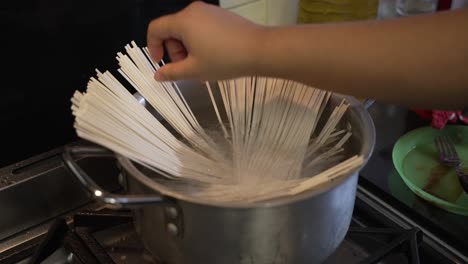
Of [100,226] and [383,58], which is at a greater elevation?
[383,58]

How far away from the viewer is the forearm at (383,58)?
490 millimetres

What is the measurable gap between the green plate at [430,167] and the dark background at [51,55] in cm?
41

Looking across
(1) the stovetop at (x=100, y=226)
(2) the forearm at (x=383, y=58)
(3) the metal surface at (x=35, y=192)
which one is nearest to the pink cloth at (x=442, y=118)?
(1) the stovetop at (x=100, y=226)

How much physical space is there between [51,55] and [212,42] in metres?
0.30

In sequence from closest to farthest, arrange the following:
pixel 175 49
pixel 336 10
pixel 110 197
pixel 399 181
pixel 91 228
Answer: pixel 110 197
pixel 175 49
pixel 91 228
pixel 399 181
pixel 336 10

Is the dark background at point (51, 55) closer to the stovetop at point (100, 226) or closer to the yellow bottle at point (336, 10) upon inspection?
the stovetop at point (100, 226)

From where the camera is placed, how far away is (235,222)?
51 centimetres

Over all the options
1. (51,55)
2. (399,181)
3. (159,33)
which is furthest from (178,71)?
(399,181)

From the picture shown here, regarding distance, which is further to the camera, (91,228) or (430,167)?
(430,167)

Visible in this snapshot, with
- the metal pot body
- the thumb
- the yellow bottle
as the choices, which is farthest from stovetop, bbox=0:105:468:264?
the yellow bottle

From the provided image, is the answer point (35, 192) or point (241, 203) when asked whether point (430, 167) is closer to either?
point (241, 203)

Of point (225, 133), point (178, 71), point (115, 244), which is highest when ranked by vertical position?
point (178, 71)

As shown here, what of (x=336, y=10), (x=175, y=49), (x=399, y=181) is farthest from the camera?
(x=336, y=10)

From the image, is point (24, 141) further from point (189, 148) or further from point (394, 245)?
point (394, 245)
